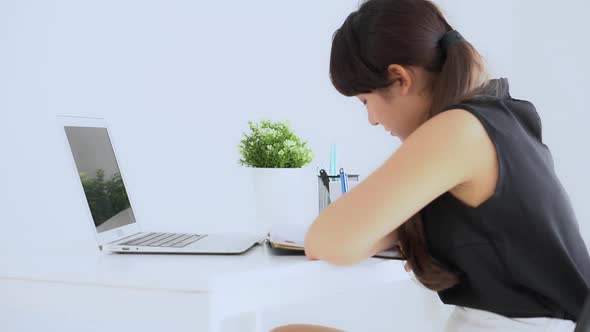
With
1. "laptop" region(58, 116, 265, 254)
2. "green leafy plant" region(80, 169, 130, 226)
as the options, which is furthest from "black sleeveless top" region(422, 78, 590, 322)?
"green leafy plant" region(80, 169, 130, 226)

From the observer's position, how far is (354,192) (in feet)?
2.72

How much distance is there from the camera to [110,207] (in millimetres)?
1312

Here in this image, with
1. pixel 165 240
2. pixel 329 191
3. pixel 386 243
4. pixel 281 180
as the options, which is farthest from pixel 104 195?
pixel 386 243

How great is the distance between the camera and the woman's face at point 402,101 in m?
0.92

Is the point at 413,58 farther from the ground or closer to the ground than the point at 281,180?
farther from the ground

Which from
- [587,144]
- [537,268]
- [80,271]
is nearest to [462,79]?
[537,268]

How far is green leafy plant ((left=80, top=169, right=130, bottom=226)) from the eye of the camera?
1.23 metres

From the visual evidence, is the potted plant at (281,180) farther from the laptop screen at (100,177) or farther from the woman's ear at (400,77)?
the woman's ear at (400,77)

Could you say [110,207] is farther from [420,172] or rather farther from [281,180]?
[420,172]

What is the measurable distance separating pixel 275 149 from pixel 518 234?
0.75 meters

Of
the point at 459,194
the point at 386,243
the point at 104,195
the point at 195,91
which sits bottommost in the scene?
the point at 386,243

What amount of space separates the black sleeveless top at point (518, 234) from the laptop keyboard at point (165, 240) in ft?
2.10

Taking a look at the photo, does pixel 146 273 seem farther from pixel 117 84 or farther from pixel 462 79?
pixel 117 84

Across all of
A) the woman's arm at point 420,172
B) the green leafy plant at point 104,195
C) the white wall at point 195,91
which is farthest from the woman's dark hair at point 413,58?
the white wall at point 195,91
